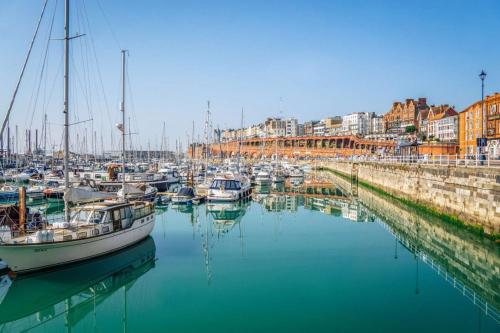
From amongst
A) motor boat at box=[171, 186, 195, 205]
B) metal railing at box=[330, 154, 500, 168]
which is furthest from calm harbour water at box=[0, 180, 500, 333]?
motor boat at box=[171, 186, 195, 205]

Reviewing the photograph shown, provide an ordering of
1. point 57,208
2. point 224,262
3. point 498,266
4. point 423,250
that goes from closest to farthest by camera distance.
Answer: point 498,266 < point 224,262 < point 423,250 < point 57,208

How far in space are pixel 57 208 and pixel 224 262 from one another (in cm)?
2521

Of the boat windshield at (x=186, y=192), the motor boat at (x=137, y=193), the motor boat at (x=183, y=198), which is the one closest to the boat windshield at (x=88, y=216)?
the motor boat at (x=137, y=193)

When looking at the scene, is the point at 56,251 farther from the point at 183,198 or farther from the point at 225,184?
the point at 225,184

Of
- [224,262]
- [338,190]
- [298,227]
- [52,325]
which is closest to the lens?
[52,325]

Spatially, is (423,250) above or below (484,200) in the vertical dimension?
below

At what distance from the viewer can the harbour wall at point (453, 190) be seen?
22.3 metres

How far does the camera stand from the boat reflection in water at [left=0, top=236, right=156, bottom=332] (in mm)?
13570

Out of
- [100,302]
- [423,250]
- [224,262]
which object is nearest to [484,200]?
[423,250]

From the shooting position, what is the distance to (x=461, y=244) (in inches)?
877

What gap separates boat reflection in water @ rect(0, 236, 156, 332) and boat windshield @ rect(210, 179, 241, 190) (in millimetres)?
22264

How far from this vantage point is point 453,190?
27.8 metres

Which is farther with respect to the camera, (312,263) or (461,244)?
(461,244)

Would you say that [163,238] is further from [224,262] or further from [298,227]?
[298,227]
